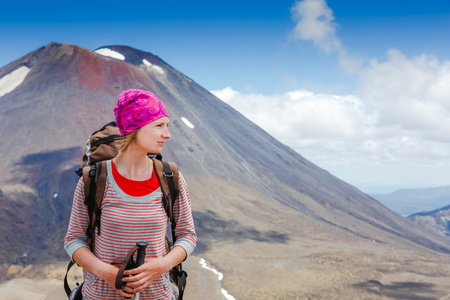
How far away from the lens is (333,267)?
25.5 meters

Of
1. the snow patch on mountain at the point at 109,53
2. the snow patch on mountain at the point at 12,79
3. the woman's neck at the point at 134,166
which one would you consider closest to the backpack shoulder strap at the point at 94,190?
the woman's neck at the point at 134,166

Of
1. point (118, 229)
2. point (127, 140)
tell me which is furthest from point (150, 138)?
point (118, 229)

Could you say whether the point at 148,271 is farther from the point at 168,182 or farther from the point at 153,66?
the point at 153,66

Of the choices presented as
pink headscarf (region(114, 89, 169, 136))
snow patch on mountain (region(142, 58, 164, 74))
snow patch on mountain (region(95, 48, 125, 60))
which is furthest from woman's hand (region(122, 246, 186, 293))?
snow patch on mountain (region(95, 48, 125, 60))

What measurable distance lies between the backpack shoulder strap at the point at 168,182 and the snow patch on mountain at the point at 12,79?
48167 mm

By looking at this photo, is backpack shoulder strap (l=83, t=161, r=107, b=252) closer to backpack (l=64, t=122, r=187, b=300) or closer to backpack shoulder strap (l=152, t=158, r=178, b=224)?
backpack (l=64, t=122, r=187, b=300)

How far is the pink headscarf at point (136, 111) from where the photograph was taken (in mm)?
2336

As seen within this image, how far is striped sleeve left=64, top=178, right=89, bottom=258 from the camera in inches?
89.0

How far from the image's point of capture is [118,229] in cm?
222

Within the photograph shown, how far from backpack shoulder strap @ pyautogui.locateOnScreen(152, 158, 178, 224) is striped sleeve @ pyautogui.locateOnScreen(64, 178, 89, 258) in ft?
1.37

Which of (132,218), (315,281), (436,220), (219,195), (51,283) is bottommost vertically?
(51,283)

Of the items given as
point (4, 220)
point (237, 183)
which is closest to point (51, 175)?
point (4, 220)

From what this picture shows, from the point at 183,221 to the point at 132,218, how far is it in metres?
0.36

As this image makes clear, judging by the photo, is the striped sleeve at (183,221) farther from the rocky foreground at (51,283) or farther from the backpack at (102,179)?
the rocky foreground at (51,283)
